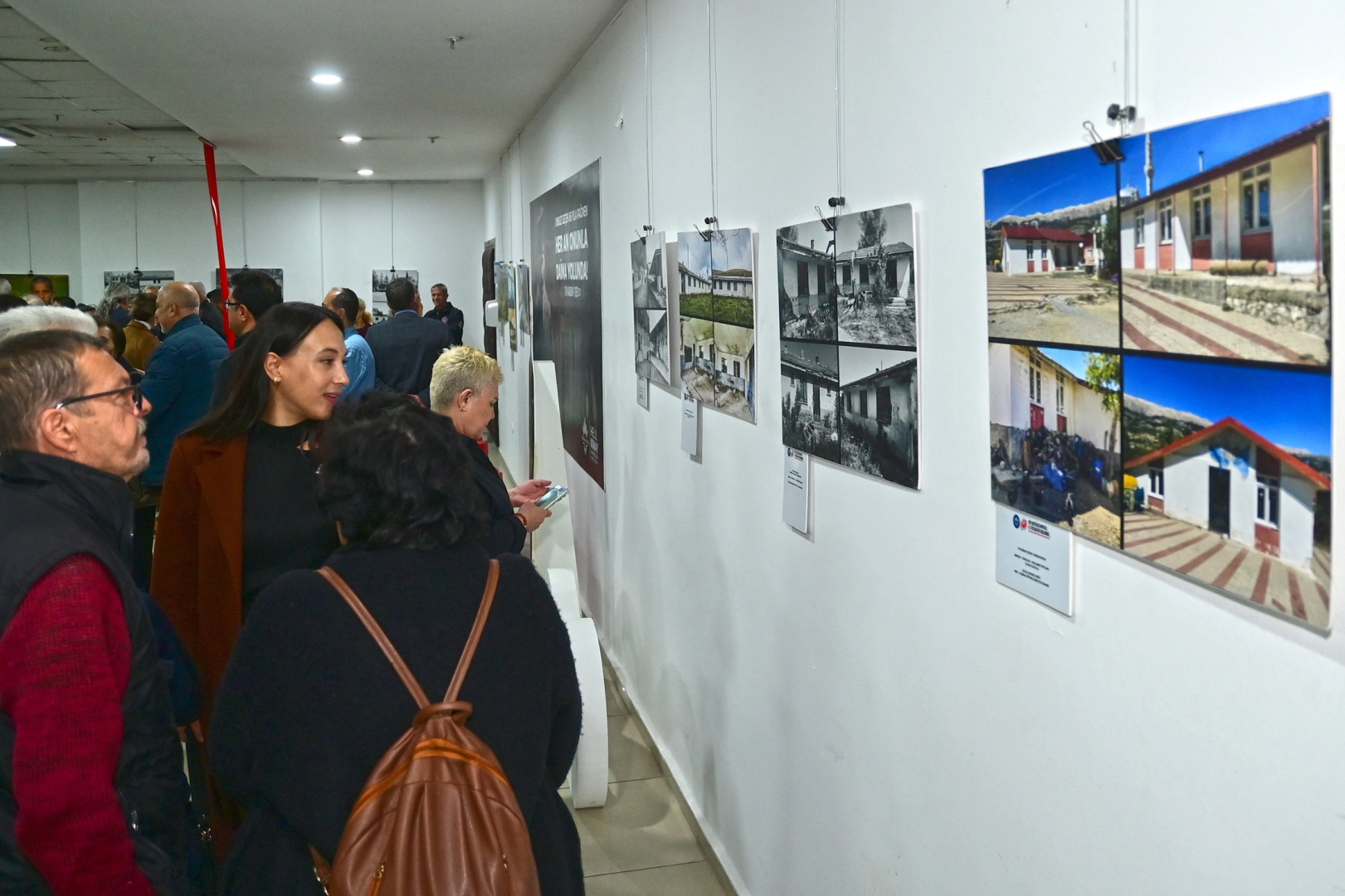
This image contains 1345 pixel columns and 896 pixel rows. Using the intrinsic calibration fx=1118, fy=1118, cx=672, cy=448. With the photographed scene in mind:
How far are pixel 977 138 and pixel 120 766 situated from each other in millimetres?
1575

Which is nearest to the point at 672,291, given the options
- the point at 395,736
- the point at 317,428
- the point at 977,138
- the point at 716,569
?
the point at 716,569

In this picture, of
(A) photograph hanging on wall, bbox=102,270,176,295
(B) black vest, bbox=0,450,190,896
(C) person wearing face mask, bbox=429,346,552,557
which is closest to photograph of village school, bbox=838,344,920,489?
(B) black vest, bbox=0,450,190,896

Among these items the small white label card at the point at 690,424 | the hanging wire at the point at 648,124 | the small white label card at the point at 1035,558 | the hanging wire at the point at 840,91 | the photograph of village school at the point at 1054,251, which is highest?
the hanging wire at the point at 648,124

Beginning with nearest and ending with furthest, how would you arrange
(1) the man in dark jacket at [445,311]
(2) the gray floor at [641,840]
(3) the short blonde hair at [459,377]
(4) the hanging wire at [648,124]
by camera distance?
1. (2) the gray floor at [641,840]
2. (3) the short blonde hair at [459,377]
3. (4) the hanging wire at [648,124]
4. (1) the man in dark jacket at [445,311]

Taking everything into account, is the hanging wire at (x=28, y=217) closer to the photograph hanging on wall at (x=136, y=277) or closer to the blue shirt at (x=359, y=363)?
the photograph hanging on wall at (x=136, y=277)

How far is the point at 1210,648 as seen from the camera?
127 cm

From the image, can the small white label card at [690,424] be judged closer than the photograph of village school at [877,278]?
No

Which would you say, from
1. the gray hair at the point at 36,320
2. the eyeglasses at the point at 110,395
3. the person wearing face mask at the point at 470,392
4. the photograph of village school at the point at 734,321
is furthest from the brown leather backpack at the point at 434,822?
the gray hair at the point at 36,320

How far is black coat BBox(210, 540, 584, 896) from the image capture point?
5.30 ft

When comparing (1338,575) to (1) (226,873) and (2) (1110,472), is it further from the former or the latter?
(1) (226,873)

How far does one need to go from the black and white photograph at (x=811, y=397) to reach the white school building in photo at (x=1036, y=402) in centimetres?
66

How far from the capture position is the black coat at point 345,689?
161cm

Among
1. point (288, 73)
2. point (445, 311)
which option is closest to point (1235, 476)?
point (288, 73)

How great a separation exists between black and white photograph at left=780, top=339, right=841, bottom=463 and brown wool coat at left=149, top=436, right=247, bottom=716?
1.23 meters
